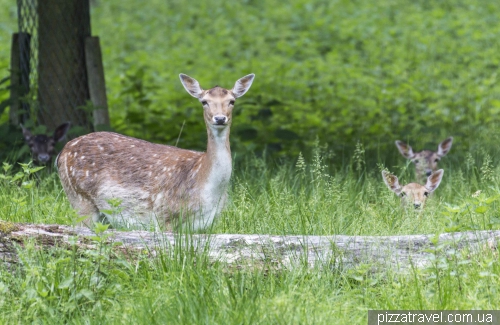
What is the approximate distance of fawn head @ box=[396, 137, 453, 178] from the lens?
895cm

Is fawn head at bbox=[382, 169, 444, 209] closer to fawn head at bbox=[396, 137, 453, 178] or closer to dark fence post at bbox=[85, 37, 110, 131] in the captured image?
fawn head at bbox=[396, 137, 453, 178]

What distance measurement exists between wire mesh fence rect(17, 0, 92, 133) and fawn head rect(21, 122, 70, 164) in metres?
0.47

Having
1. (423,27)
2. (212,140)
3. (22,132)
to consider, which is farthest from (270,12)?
(212,140)

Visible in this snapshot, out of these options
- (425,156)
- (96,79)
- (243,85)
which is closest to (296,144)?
(425,156)

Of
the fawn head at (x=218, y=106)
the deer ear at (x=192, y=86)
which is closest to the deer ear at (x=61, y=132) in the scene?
the deer ear at (x=192, y=86)

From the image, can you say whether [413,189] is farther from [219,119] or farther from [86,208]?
[86,208]

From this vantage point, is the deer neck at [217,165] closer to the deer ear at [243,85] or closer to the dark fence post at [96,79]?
the deer ear at [243,85]

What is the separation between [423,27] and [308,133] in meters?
7.64

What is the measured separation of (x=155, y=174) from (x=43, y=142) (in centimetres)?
246

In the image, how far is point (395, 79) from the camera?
14.0 meters

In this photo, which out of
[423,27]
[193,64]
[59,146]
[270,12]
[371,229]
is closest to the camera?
[371,229]

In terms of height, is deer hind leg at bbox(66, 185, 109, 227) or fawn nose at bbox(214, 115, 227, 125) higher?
fawn nose at bbox(214, 115, 227, 125)

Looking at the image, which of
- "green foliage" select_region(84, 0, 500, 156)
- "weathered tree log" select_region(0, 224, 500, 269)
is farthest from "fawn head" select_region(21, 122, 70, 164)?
"weathered tree log" select_region(0, 224, 500, 269)

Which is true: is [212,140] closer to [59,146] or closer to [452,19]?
[59,146]
